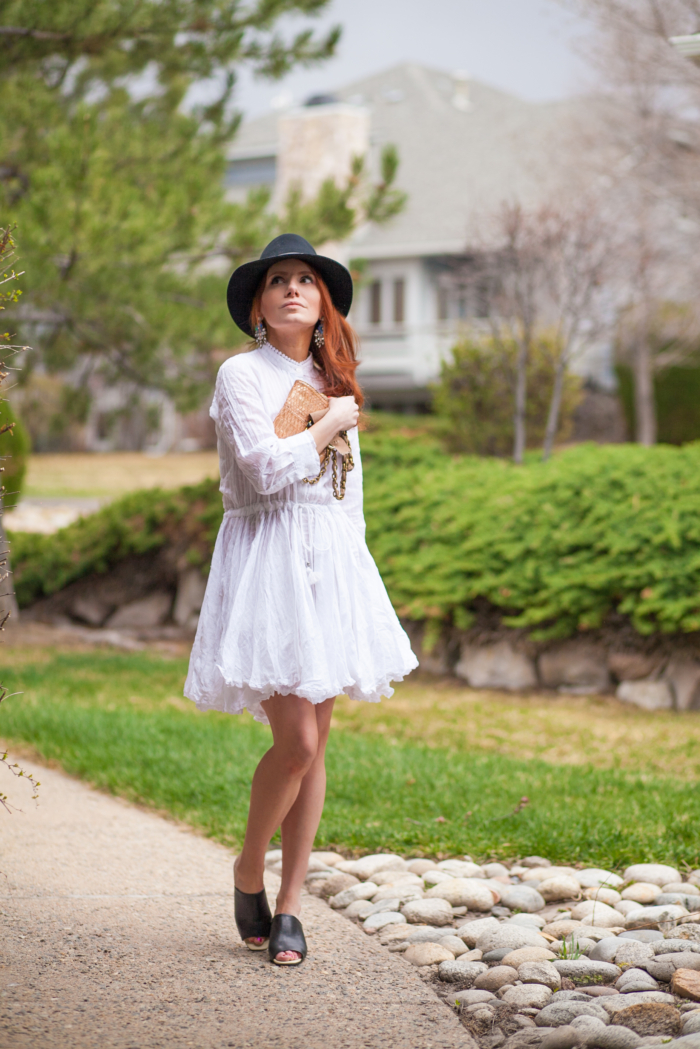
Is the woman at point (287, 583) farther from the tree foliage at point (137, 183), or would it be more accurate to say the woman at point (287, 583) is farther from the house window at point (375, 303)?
the house window at point (375, 303)

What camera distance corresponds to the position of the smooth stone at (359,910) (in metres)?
3.55

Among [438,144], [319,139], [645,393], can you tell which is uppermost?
[438,144]

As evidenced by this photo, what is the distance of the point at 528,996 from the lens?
2.78m

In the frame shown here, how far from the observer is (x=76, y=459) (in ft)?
86.2

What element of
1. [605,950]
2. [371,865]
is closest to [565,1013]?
[605,950]

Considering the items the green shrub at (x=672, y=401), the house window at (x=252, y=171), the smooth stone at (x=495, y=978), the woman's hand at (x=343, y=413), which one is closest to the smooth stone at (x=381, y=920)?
the smooth stone at (x=495, y=978)

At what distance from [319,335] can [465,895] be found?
1.92 meters

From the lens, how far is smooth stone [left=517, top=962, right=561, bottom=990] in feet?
9.52

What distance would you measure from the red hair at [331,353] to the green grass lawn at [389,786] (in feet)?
6.37

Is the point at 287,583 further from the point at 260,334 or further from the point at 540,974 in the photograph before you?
the point at 540,974

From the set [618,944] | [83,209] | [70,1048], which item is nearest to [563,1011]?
[618,944]

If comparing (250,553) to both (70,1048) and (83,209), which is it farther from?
(83,209)

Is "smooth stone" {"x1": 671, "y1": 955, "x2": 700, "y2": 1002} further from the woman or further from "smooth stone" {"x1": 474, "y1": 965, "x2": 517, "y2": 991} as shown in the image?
the woman

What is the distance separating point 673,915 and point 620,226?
565 inches
